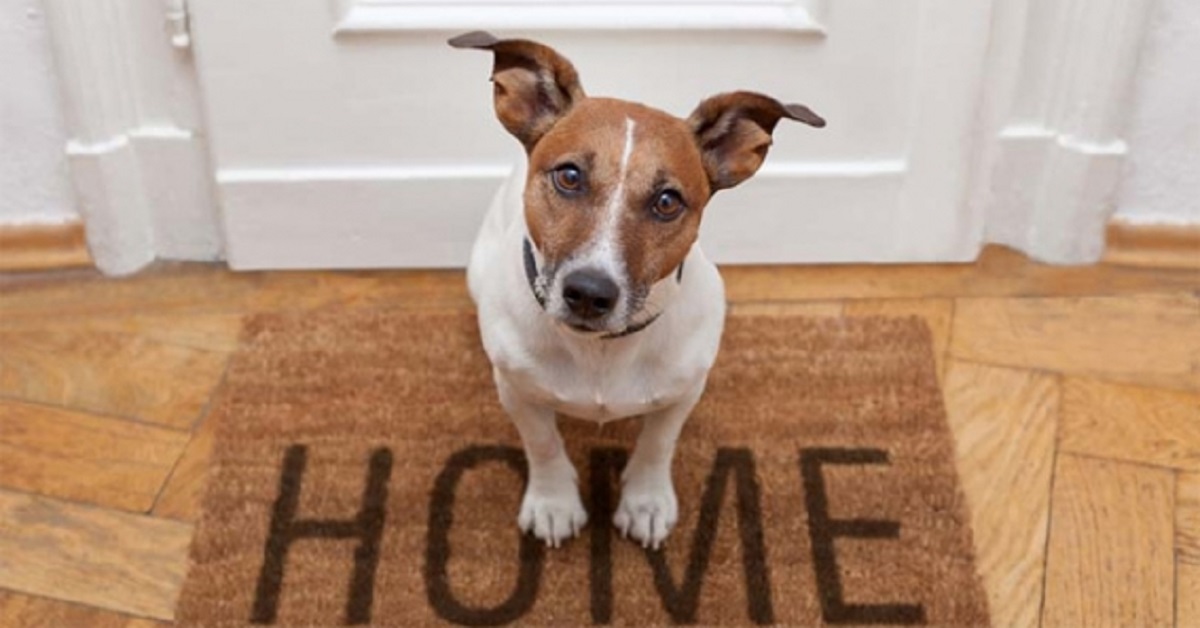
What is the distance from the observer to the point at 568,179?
140 cm

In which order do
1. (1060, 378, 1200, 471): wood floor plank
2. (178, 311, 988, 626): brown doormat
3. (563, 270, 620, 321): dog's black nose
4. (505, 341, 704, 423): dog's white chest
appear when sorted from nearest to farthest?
1. (563, 270, 620, 321): dog's black nose
2. (505, 341, 704, 423): dog's white chest
3. (178, 311, 988, 626): brown doormat
4. (1060, 378, 1200, 471): wood floor plank

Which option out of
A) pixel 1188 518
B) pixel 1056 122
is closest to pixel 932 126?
pixel 1056 122

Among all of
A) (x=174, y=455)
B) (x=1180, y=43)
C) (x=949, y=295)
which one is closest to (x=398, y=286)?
(x=174, y=455)

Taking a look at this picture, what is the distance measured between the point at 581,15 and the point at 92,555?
939mm

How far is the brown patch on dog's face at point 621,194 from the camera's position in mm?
1373

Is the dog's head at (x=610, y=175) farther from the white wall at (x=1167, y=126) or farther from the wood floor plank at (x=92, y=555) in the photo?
the white wall at (x=1167, y=126)

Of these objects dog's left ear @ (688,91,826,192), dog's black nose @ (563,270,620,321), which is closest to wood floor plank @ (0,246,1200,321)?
dog's left ear @ (688,91,826,192)

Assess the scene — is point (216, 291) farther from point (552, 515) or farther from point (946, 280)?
point (946, 280)

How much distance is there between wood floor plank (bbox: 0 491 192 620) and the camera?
168cm

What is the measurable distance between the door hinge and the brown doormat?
40 cm

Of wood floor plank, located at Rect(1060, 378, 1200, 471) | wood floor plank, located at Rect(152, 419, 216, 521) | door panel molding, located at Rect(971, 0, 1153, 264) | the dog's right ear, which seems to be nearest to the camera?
the dog's right ear

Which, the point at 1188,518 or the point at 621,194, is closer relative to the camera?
the point at 621,194

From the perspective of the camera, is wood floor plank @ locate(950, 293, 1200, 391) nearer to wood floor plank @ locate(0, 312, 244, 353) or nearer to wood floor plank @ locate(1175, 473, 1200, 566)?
wood floor plank @ locate(1175, 473, 1200, 566)

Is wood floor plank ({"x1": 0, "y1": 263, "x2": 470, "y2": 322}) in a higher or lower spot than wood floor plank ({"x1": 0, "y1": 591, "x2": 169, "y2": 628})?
higher
